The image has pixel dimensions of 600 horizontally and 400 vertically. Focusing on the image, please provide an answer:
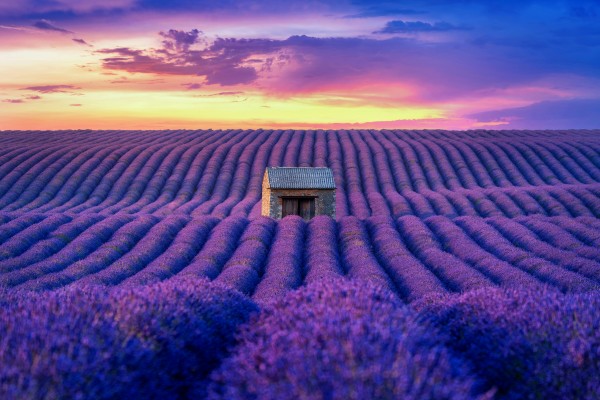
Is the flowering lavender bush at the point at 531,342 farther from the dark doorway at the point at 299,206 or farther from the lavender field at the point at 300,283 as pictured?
the dark doorway at the point at 299,206

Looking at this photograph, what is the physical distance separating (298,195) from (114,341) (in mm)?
22382

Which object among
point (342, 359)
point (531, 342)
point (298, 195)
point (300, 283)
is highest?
point (342, 359)

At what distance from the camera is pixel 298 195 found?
2788 cm

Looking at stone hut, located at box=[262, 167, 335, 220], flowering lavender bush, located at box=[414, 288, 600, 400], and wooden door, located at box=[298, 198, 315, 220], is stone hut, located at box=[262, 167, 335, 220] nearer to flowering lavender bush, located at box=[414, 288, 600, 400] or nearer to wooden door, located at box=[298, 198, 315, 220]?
wooden door, located at box=[298, 198, 315, 220]

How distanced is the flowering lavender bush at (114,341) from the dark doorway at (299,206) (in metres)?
20.3

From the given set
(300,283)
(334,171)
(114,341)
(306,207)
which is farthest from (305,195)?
(114,341)

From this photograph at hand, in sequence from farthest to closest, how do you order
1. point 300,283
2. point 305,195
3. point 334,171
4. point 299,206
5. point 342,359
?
1. point 334,171
2. point 299,206
3. point 305,195
4. point 300,283
5. point 342,359

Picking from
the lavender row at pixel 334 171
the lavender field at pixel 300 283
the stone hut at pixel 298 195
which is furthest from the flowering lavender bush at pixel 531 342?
the lavender row at pixel 334 171

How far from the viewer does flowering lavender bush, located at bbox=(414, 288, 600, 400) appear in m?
5.79

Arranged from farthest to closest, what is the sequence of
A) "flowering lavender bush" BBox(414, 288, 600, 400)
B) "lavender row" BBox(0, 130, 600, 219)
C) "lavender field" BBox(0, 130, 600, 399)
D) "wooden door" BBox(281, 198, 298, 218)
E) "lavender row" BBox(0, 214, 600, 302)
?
1. "lavender row" BBox(0, 130, 600, 219)
2. "wooden door" BBox(281, 198, 298, 218)
3. "lavender row" BBox(0, 214, 600, 302)
4. "flowering lavender bush" BBox(414, 288, 600, 400)
5. "lavender field" BBox(0, 130, 600, 399)

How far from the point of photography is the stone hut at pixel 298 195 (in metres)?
27.8

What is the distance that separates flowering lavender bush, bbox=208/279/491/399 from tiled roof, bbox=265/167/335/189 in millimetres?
21440

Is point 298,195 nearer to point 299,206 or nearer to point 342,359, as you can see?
point 299,206

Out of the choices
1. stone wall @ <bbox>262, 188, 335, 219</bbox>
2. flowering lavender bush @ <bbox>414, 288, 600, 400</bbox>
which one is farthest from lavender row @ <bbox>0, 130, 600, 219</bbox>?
flowering lavender bush @ <bbox>414, 288, 600, 400</bbox>
